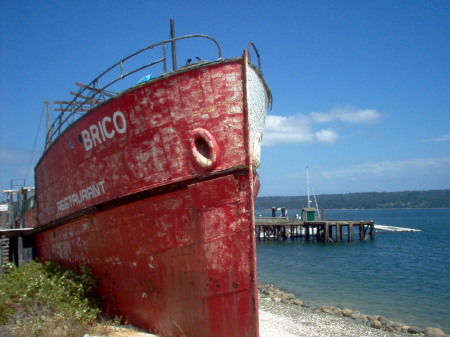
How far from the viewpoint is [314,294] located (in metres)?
16.8

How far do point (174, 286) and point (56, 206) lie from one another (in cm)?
355

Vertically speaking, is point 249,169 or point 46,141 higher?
point 46,141

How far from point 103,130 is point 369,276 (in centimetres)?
1884

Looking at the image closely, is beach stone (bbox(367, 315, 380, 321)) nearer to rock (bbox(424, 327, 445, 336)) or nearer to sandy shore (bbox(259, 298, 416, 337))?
sandy shore (bbox(259, 298, 416, 337))

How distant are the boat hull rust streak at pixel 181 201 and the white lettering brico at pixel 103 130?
0.09ft

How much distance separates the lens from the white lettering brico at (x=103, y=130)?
5.89 m

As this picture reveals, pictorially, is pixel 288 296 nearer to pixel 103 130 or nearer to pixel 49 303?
pixel 49 303

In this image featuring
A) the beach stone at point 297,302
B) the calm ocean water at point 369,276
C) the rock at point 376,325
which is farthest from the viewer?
the calm ocean water at point 369,276

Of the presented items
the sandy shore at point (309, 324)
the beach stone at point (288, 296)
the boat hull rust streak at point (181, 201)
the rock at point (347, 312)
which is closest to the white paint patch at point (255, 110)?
the boat hull rust streak at point (181, 201)

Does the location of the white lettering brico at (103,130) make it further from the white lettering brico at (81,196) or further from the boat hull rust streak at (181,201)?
the white lettering brico at (81,196)

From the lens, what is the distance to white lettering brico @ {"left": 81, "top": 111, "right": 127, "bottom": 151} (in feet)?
19.3

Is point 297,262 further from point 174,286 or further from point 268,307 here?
point 174,286

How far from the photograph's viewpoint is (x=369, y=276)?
2120cm

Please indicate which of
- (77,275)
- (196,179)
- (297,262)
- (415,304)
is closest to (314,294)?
(415,304)
